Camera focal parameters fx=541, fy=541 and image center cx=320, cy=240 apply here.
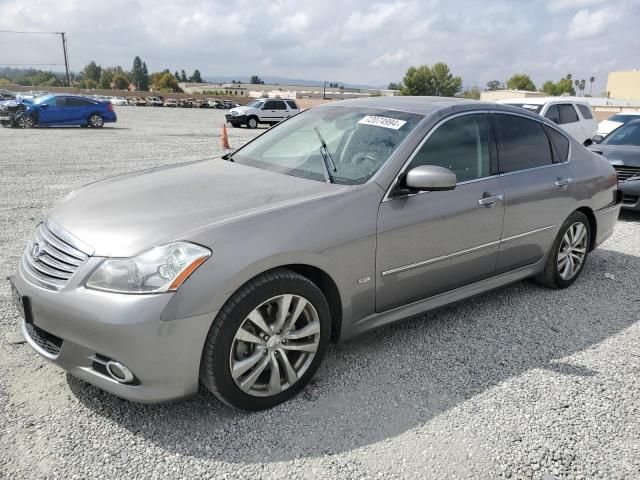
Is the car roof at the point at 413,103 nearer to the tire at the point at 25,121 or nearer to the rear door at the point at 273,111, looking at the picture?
the tire at the point at 25,121

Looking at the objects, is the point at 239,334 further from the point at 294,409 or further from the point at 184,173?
the point at 184,173

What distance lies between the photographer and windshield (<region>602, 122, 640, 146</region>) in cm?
878

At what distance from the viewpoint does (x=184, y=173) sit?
3779mm

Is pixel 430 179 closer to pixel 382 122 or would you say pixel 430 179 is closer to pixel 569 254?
pixel 382 122

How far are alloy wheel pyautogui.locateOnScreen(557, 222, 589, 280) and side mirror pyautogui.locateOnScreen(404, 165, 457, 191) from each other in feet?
6.48

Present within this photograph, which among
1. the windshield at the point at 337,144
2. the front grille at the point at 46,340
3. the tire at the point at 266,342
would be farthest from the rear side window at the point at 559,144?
the front grille at the point at 46,340

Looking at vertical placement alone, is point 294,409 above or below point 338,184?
below

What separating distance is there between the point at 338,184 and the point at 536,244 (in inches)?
79.6

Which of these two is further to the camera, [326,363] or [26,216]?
[26,216]

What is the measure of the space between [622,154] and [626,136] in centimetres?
106

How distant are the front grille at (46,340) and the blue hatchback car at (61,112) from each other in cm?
2133

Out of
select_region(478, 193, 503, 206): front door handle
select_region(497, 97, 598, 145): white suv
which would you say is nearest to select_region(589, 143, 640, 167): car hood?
select_region(497, 97, 598, 145): white suv

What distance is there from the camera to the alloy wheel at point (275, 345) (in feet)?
9.12

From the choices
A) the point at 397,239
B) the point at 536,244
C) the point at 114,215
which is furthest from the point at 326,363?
the point at 536,244
